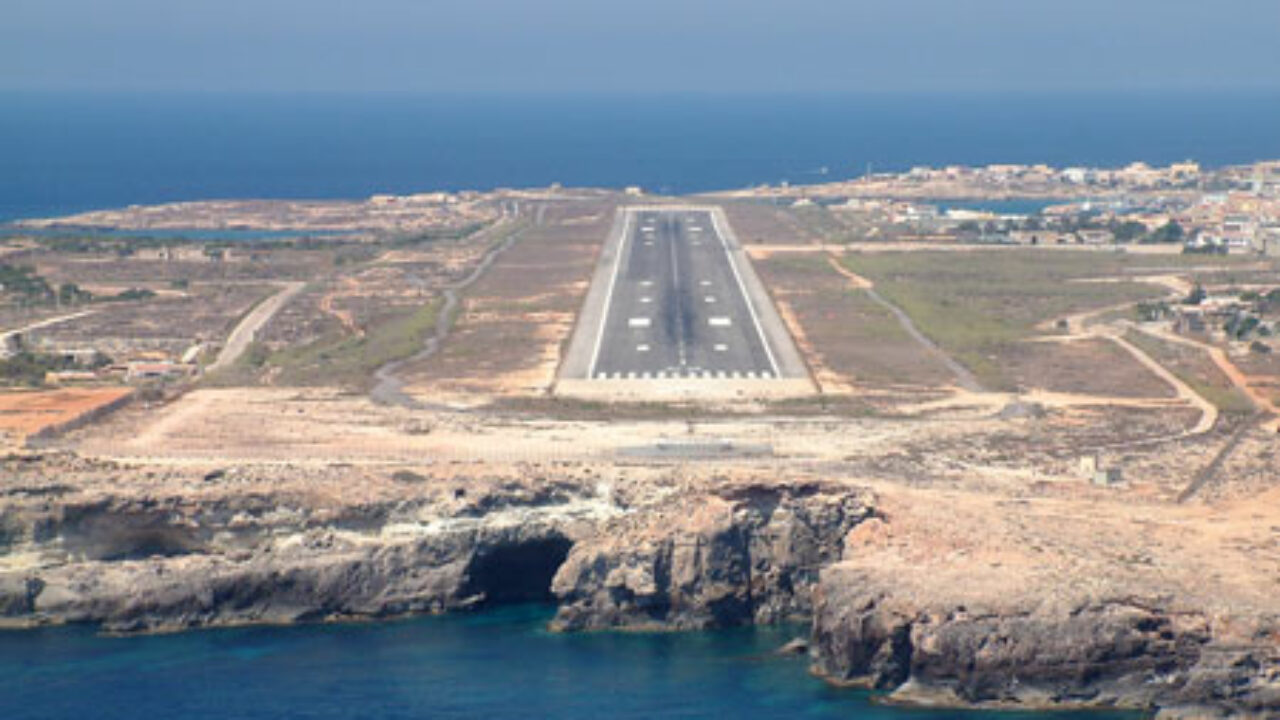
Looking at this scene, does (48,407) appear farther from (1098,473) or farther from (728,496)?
(1098,473)

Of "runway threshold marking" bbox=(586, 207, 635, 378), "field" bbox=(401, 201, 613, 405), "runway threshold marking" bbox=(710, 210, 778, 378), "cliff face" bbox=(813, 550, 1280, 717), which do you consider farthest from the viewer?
"runway threshold marking" bbox=(710, 210, 778, 378)

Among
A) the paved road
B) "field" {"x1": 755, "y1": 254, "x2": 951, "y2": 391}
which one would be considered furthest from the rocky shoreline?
the paved road

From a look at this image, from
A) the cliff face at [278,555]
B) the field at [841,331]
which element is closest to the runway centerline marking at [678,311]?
the field at [841,331]

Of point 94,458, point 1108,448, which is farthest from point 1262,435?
point 94,458

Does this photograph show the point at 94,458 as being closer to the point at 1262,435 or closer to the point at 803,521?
the point at 803,521

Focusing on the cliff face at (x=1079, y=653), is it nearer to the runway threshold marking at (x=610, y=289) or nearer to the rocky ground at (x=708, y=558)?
the rocky ground at (x=708, y=558)

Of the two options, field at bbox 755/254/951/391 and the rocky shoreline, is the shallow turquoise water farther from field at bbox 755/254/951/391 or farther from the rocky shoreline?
field at bbox 755/254/951/391

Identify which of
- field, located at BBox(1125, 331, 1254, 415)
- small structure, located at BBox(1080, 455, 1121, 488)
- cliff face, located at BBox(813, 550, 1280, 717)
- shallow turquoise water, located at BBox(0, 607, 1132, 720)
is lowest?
shallow turquoise water, located at BBox(0, 607, 1132, 720)
